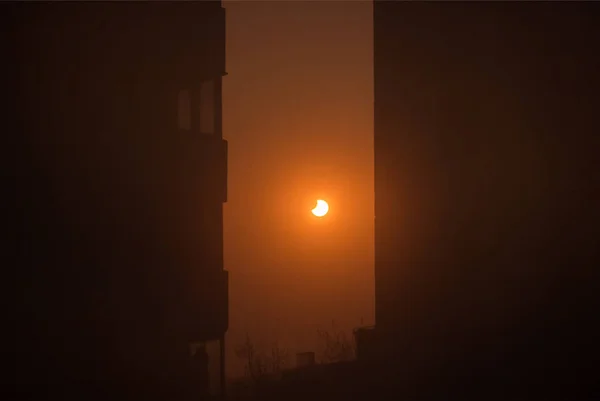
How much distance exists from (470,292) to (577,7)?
5.11 ft

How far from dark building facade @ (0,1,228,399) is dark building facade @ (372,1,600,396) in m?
2.70

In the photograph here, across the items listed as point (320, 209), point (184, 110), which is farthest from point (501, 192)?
point (320, 209)

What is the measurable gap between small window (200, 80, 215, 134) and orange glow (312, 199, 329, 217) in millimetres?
3505

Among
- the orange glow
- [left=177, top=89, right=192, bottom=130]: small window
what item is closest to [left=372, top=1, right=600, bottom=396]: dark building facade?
[left=177, top=89, right=192, bottom=130]: small window

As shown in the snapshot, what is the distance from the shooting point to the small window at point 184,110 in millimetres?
5961

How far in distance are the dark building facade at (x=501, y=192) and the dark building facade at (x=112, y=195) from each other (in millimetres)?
2701

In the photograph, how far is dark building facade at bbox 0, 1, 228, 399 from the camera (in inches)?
185

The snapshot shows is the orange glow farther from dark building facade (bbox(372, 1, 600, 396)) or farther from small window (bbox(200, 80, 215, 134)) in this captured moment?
dark building facade (bbox(372, 1, 600, 396))

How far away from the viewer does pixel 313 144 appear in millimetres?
9781

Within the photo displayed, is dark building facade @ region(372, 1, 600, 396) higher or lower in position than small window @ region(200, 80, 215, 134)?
lower

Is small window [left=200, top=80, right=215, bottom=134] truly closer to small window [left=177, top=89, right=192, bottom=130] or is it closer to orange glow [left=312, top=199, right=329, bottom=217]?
small window [left=177, top=89, right=192, bottom=130]

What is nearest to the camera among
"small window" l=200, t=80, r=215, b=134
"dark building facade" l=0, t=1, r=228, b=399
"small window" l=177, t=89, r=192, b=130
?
"dark building facade" l=0, t=1, r=228, b=399

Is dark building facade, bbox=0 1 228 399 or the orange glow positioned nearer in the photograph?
dark building facade, bbox=0 1 228 399

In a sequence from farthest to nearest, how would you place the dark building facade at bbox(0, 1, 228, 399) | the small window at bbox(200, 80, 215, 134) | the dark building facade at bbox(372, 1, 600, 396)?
the small window at bbox(200, 80, 215, 134), the dark building facade at bbox(0, 1, 228, 399), the dark building facade at bbox(372, 1, 600, 396)
